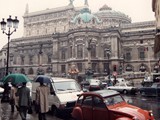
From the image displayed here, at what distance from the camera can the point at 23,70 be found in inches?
3329

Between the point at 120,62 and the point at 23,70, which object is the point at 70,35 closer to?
the point at 120,62

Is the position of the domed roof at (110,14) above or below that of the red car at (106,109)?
above

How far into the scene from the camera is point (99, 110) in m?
9.87

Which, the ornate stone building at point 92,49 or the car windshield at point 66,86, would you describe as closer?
the car windshield at point 66,86

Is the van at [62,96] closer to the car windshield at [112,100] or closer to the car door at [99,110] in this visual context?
the car door at [99,110]

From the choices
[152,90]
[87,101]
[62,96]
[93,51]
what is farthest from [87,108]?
[93,51]

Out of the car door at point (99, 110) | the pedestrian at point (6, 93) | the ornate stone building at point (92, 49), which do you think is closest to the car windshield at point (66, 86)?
the car door at point (99, 110)

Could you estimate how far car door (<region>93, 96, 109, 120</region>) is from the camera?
9.60 metres

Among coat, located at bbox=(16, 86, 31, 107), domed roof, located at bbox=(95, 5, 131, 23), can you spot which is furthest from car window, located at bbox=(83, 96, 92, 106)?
domed roof, located at bbox=(95, 5, 131, 23)

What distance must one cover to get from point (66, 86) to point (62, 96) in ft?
4.03

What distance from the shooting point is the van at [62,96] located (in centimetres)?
1341

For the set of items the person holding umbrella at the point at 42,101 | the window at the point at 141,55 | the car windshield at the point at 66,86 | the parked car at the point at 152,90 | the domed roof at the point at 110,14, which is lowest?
the parked car at the point at 152,90

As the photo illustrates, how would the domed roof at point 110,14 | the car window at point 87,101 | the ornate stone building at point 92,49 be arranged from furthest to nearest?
the domed roof at point 110,14
the ornate stone building at point 92,49
the car window at point 87,101

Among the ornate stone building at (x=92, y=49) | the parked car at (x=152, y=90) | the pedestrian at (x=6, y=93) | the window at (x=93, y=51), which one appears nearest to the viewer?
the pedestrian at (x=6, y=93)
